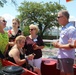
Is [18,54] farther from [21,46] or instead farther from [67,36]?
[67,36]

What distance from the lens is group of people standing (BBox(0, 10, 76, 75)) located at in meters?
3.58

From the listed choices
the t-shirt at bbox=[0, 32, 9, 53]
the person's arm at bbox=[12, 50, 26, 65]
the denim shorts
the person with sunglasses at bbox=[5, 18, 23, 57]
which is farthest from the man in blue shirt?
the person with sunglasses at bbox=[5, 18, 23, 57]

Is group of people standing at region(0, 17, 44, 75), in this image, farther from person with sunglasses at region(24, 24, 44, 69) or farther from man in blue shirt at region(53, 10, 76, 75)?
man in blue shirt at region(53, 10, 76, 75)

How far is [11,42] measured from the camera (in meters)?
4.55

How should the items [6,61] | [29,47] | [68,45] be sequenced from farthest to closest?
[29,47]
[6,61]
[68,45]

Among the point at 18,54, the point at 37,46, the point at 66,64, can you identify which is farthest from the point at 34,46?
the point at 66,64

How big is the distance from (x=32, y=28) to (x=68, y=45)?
1.28 metres

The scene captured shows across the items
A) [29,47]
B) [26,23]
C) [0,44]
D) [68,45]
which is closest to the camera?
[68,45]

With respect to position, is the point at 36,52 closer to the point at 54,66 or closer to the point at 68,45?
the point at 54,66

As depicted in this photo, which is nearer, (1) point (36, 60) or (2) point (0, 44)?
(2) point (0, 44)

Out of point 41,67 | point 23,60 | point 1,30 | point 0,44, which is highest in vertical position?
Answer: point 1,30

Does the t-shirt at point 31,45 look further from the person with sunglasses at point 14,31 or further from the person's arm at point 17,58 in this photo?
the person's arm at point 17,58

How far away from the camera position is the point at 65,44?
141 inches

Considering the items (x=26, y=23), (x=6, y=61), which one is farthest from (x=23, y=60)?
(x=26, y=23)
